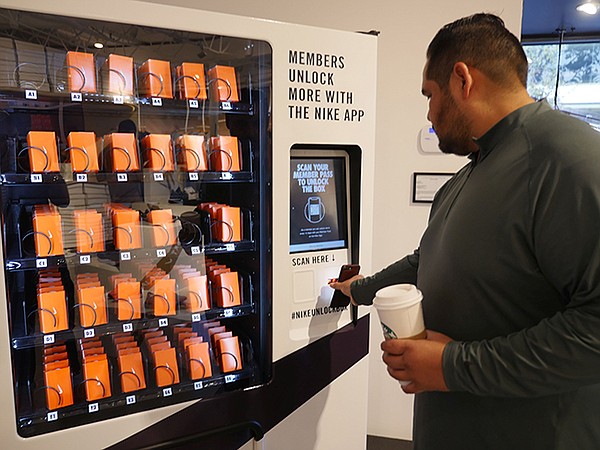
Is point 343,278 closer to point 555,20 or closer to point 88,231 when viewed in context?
point 88,231

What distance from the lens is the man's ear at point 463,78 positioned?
47.6 inches

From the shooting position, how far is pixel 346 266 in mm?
1926

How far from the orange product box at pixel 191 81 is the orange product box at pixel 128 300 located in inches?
27.2

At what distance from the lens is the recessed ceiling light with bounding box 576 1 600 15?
3.20 m

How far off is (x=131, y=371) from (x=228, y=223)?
2.03 ft

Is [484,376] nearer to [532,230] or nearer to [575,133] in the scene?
[532,230]

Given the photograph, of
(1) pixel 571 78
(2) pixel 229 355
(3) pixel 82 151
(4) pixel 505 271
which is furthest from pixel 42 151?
(1) pixel 571 78

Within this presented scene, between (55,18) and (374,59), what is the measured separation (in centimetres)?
114

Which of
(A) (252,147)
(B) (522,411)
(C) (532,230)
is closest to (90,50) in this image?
(A) (252,147)

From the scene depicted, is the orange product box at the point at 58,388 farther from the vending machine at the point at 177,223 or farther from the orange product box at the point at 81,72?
the orange product box at the point at 81,72

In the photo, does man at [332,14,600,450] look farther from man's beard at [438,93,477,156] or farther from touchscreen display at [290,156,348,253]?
touchscreen display at [290,156,348,253]

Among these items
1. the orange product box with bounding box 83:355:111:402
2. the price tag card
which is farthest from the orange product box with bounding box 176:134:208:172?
the orange product box with bounding box 83:355:111:402

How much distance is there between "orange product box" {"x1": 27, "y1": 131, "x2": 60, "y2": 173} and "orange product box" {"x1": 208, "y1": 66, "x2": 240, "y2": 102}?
557 mm

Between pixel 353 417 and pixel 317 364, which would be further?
pixel 353 417
